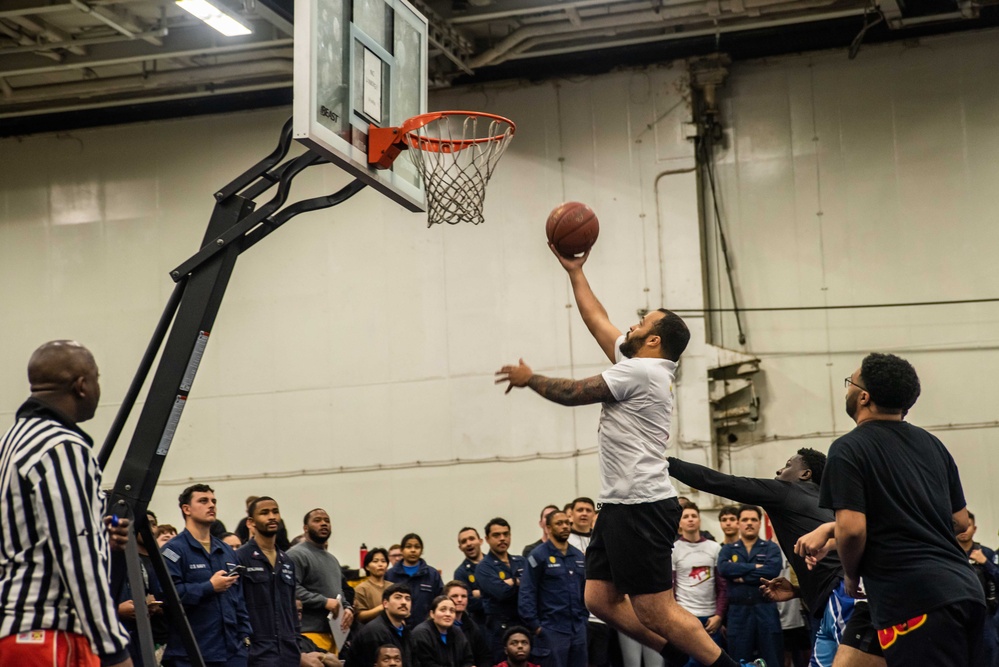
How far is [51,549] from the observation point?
425 cm

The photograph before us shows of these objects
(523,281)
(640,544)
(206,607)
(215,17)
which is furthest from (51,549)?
(523,281)

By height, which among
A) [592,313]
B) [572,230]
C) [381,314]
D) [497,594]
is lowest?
[497,594]

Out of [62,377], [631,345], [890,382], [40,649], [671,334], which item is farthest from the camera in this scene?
[631,345]

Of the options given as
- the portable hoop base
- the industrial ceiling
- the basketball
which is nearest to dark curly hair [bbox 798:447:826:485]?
the basketball

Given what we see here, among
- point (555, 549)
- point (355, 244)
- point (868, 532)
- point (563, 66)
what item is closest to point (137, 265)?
point (355, 244)

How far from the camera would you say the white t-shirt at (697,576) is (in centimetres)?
1196

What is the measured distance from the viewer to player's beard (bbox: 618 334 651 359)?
6980 millimetres

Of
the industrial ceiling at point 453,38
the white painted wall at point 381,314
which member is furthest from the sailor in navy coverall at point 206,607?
the industrial ceiling at point 453,38

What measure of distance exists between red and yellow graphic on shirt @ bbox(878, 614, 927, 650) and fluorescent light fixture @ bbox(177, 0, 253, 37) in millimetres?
11360

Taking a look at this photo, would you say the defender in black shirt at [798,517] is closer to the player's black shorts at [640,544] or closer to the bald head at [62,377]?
the player's black shorts at [640,544]

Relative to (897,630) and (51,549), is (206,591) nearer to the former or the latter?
(51,549)

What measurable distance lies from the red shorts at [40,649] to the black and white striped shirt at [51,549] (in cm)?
2

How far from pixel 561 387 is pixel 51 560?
123 inches

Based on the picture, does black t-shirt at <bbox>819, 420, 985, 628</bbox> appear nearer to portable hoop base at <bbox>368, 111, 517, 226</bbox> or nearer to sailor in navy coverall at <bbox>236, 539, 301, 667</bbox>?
portable hoop base at <bbox>368, 111, 517, 226</bbox>
